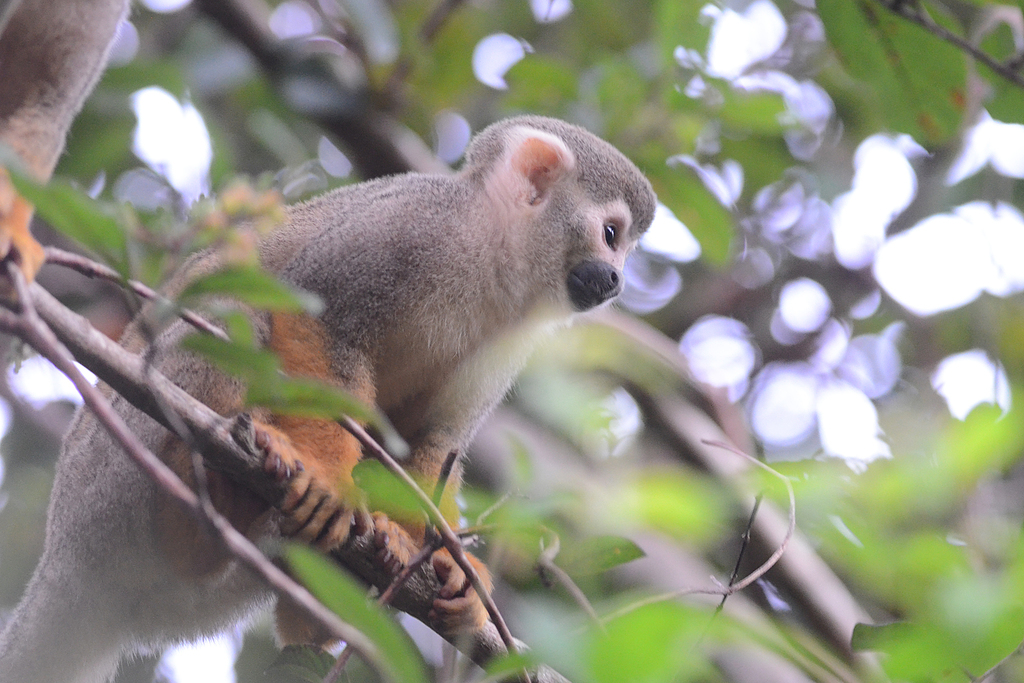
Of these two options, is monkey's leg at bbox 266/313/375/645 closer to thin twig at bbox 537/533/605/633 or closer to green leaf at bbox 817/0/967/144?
thin twig at bbox 537/533/605/633

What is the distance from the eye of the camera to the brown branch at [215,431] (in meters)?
1.48

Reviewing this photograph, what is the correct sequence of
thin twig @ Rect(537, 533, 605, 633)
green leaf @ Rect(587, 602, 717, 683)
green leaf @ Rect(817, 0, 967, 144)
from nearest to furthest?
green leaf @ Rect(587, 602, 717, 683)
thin twig @ Rect(537, 533, 605, 633)
green leaf @ Rect(817, 0, 967, 144)

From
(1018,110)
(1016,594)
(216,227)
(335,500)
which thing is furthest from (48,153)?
(1018,110)

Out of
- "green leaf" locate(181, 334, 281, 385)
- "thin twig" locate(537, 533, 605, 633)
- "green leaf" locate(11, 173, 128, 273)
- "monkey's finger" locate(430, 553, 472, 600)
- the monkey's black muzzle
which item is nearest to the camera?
"green leaf" locate(11, 173, 128, 273)

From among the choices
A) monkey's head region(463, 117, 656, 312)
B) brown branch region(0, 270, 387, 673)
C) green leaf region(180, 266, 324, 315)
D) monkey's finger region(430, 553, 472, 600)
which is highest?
green leaf region(180, 266, 324, 315)

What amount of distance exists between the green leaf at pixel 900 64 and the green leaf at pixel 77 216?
2.13m

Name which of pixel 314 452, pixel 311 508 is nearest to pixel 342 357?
pixel 314 452

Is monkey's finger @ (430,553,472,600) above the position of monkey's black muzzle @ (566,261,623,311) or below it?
below

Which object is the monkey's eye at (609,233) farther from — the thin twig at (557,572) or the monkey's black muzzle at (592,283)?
the thin twig at (557,572)

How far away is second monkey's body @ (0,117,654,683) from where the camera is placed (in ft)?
7.39

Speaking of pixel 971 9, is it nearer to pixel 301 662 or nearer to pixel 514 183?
pixel 514 183

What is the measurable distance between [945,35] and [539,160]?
1.16 metres

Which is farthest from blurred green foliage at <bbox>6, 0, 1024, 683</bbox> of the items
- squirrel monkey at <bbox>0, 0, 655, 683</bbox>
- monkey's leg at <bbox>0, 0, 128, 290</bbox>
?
monkey's leg at <bbox>0, 0, 128, 290</bbox>

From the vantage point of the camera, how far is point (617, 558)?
2416 millimetres
